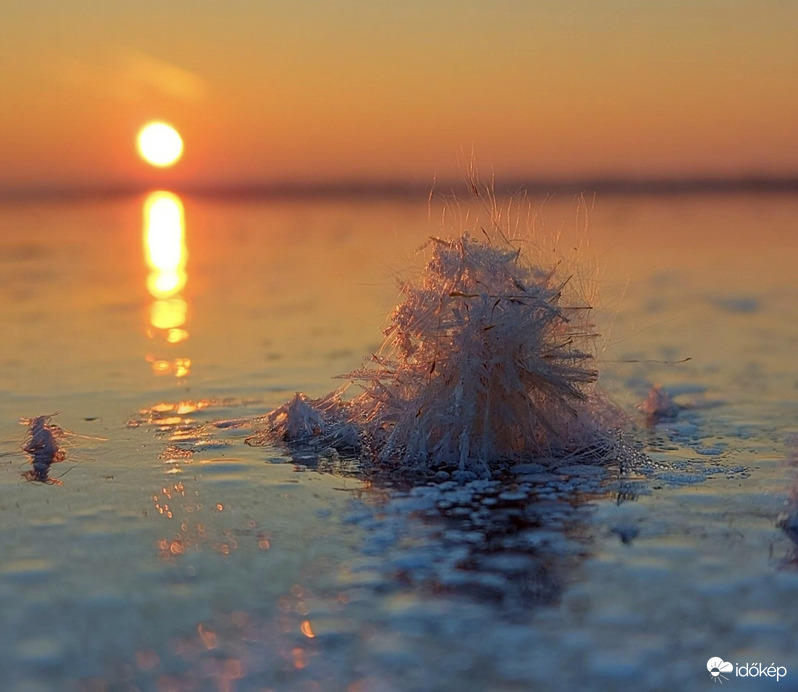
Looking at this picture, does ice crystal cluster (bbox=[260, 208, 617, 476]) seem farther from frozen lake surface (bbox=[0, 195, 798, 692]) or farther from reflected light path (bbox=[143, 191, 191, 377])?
reflected light path (bbox=[143, 191, 191, 377])

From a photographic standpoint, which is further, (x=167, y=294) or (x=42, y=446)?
(x=167, y=294)

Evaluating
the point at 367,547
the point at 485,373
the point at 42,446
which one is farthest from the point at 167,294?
the point at 367,547

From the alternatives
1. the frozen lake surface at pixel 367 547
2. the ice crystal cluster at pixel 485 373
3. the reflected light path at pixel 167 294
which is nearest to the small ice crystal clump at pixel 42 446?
the frozen lake surface at pixel 367 547

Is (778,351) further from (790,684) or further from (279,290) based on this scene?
(279,290)

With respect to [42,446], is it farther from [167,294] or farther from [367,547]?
[167,294]

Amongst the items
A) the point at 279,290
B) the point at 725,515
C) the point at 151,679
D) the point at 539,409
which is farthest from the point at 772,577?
the point at 279,290

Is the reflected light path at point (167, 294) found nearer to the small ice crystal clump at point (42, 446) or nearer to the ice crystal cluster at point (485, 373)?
the small ice crystal clump at point (42, 446)
